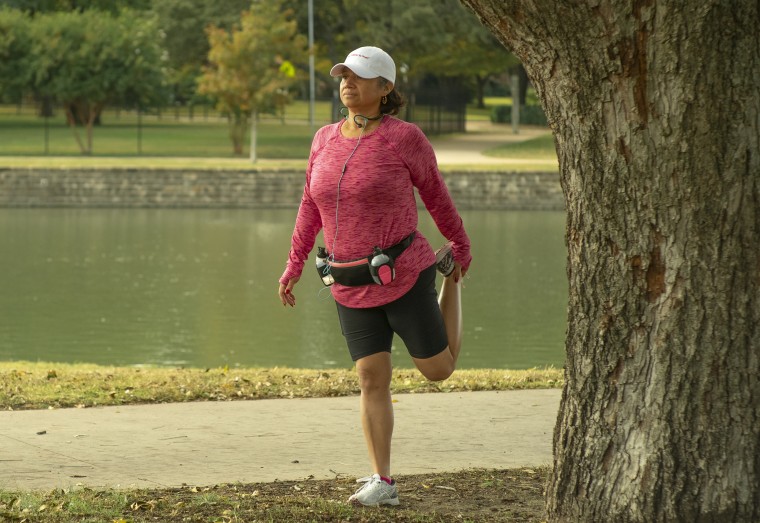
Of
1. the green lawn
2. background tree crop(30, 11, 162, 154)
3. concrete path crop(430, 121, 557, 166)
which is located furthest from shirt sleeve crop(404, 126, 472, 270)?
background tree crop(30, 11, 162, 154)

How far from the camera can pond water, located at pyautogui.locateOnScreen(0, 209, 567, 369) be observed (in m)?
13.1

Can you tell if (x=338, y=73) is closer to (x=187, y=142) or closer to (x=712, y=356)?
(x=712, y=356)

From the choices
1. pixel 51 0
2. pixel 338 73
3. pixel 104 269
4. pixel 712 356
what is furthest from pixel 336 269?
pixel 51 0

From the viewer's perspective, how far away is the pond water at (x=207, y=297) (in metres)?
13.1

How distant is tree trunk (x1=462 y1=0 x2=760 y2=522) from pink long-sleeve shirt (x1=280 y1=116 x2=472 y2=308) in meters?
0.72

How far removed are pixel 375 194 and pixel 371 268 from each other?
28 centimetres

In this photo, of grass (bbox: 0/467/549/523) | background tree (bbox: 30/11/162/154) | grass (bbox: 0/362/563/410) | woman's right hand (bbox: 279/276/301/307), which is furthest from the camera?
background tree (bbox: 30/11/162/154)

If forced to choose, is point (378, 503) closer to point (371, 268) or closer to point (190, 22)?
point (371, 268)

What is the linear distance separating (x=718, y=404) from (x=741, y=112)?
0.96 metres

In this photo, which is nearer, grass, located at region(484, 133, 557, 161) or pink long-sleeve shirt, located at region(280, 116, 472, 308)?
pink long-sleeve shirt, located at region(280, 116, 472, 308)

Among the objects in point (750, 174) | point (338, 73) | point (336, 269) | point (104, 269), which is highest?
point (338, 73)

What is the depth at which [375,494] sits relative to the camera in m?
5.07

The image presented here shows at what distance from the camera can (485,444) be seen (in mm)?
6410

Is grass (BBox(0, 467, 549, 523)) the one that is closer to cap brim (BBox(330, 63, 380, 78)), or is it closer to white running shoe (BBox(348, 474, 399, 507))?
white running shoe (BBox(348, 474, 399, 507))
